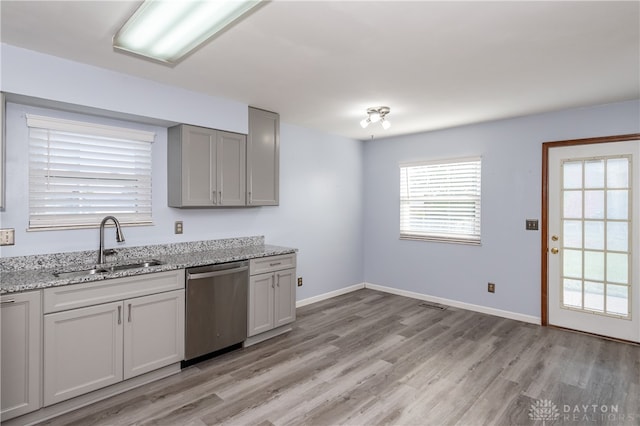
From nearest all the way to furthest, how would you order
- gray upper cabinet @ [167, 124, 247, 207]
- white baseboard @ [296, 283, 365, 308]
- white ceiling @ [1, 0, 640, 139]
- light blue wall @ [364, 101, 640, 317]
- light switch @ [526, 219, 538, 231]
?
white ceiling @ [1, 0, 640, 139] < gray upper cabinet @ [167, 124, 247, 207] < light blue wall @ [364, 101, 640, 317] < light switch @ [526, 219, 538, 231] < white baseboard @ [296, 283, 365, 308]

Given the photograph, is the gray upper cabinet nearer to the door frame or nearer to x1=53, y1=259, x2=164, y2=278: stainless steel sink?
x1=53, y1=259, x2=164, y2=278: stainless steel sink

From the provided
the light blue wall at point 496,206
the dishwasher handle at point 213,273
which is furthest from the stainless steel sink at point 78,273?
the light blue wall at point 496,206

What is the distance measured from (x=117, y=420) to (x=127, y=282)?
2.89ft

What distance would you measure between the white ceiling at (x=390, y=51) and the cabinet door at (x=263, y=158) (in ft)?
0.91

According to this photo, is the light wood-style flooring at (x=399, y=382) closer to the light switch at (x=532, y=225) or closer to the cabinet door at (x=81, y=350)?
the cabinet door at (x=81, y=350)

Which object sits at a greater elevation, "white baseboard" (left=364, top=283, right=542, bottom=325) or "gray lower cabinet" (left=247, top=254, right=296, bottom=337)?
"gray lower cabinet" (left=247, top=254, right=296, bottom=337)

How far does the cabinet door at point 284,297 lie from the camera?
11.7 ft

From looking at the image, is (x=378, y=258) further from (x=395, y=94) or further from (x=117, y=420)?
(x=117, y=420)

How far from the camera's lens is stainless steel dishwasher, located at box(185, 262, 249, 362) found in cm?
285

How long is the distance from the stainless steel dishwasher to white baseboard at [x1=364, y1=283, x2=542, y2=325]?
2.72 meters

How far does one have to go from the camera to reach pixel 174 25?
1913 mm

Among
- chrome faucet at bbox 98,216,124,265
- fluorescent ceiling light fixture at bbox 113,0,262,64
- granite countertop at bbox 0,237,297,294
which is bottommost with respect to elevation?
granite countertop at bbox 0,237,297,294

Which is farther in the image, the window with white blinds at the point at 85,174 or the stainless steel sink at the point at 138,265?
the stainless steel sink at the point at 138,265

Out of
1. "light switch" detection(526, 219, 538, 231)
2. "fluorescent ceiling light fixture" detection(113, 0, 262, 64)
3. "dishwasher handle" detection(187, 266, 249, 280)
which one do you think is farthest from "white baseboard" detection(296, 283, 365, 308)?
"fluorescent ceiling light fixture" detection(113, 0, 262, 64)
